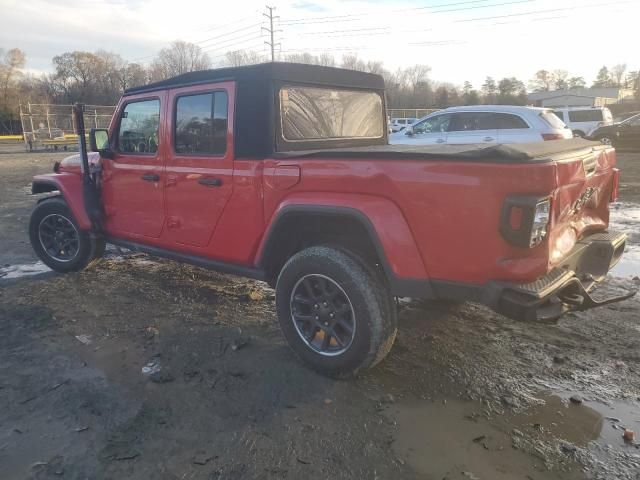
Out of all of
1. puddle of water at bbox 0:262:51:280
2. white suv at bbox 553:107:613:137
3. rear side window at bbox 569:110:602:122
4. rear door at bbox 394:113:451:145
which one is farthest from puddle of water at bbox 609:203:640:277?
rear side window at bbox 569:110:602:122

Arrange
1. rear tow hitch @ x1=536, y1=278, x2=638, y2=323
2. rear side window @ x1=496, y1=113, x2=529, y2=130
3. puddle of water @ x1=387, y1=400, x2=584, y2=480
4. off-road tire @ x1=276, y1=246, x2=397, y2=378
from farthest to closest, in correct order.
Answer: rear side window @ x1=496, y1=113, x2=529, y2=130, off-road tire @ x1=276, y1=246, x2=397, y2=378, rear tow hitch @ x1=536, y1=278, x2=638, y2=323, puddle of water @ x1=387, y1=400, x2=584, y2=480

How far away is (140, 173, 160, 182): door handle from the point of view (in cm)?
436

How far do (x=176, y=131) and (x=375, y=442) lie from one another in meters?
3.01

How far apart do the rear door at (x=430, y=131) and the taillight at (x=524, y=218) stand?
871 cm

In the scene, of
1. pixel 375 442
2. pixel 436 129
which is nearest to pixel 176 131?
pixel 375 442

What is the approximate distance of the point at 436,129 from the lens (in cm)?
1132

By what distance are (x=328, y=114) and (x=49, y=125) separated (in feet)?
105

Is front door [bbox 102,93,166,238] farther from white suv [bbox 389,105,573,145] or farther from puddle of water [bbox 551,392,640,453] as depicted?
white suv [bbox 389,105,573,145]

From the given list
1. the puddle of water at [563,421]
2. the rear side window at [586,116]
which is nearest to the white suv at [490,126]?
the puddle of water at [563,421]

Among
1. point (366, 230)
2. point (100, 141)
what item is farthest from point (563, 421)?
point (100, 141)

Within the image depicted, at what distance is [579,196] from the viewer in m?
3.09

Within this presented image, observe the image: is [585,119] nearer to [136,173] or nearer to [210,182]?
[136,173]

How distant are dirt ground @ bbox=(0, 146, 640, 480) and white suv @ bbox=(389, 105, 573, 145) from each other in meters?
5.97

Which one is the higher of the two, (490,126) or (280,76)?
(280,76)
